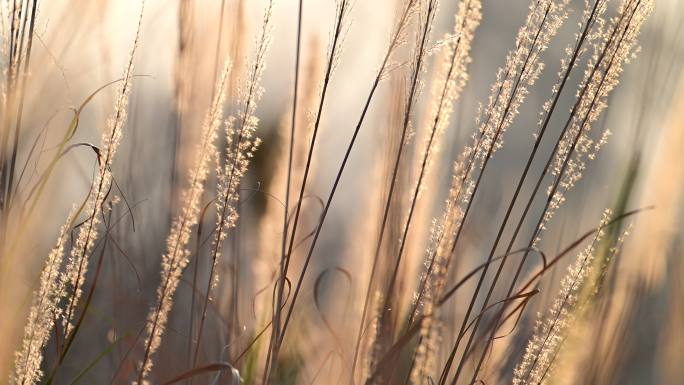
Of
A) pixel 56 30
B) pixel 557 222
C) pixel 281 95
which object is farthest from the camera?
pixel 281 95

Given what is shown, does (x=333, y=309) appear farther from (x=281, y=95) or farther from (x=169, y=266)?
(x=169, y=266)

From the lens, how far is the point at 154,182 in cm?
181

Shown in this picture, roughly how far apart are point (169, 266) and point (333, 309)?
2.59 feet

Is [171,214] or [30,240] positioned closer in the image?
[30,240]

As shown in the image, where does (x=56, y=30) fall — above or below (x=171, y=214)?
above

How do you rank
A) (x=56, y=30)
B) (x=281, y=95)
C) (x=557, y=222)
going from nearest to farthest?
(x=56, y=30), (x=557, y=222), (x=281, y=95)

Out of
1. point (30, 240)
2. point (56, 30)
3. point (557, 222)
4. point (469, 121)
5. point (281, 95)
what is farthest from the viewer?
point (281, 95)

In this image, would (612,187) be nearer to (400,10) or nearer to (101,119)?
(400,10)

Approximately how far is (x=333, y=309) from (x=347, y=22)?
88 centimetres

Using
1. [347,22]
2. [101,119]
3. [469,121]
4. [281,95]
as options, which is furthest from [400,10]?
[281,95]

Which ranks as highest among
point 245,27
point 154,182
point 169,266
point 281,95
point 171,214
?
point 281,95

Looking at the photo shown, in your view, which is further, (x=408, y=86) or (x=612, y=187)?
(x=612, y=187)

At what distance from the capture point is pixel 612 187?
4.99 feet

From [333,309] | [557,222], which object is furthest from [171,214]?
[557,222]
